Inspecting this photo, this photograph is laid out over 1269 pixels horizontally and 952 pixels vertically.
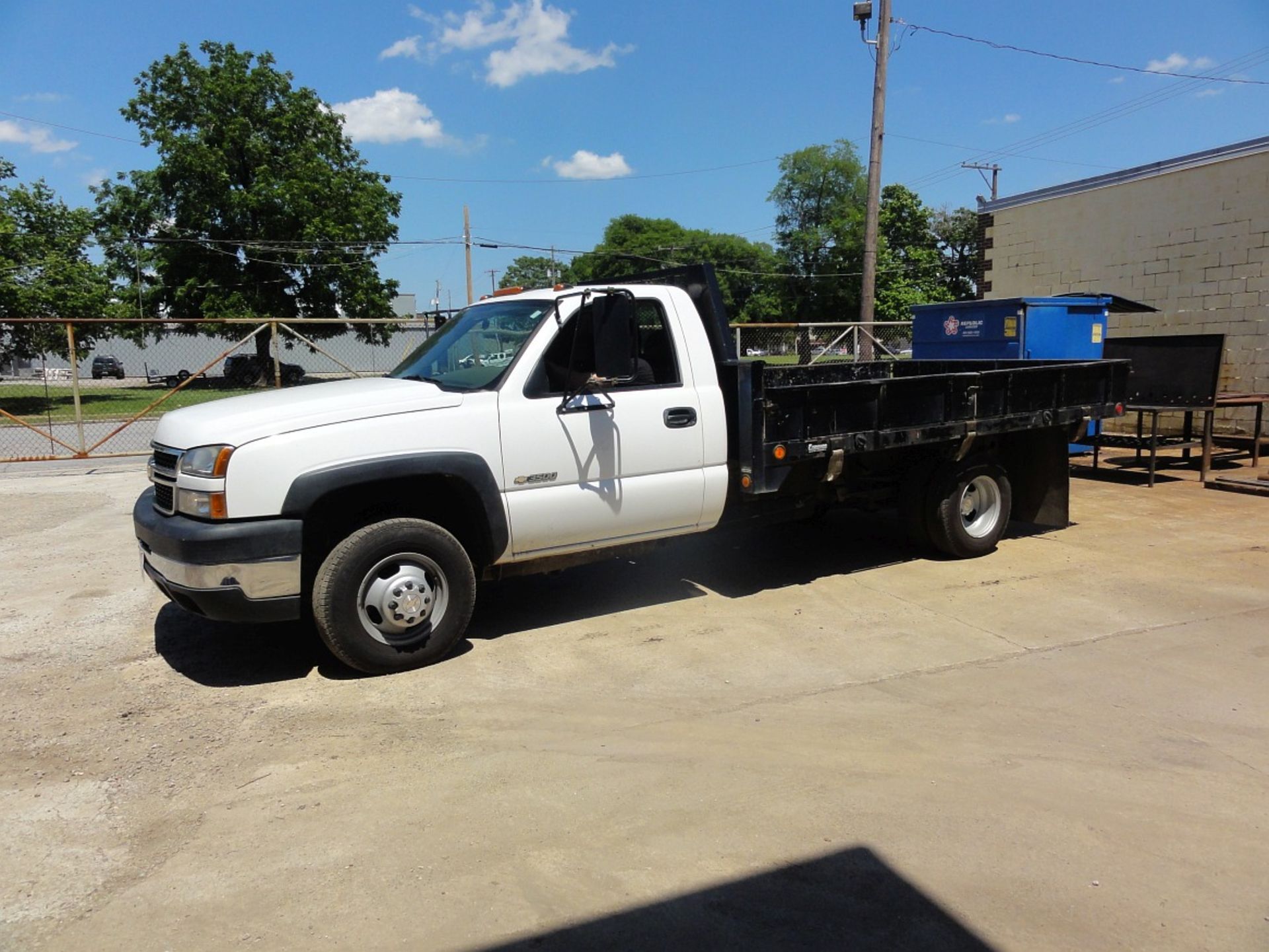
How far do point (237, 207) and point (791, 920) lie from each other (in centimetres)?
4490

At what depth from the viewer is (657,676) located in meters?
5.04

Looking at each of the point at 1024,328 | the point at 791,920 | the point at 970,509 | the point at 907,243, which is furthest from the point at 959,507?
the point at 907,243

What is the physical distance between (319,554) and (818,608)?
3301 millimetres

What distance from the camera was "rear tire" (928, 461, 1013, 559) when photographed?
7.23 metres

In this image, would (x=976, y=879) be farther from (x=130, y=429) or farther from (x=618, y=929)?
(x=130, y=429)

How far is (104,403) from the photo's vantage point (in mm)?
22422

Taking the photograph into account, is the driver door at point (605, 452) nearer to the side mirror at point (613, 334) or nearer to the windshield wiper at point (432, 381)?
the side mirror at point (613, 334)

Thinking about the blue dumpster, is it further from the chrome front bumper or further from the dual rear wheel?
the chrome front bumper

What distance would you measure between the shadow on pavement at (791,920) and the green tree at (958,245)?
70.8 metres

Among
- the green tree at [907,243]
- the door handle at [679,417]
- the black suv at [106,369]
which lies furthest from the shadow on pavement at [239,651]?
the green tree at [907,243]

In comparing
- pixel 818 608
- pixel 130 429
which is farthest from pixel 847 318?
pixel 818 608

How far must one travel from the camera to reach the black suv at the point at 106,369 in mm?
51781

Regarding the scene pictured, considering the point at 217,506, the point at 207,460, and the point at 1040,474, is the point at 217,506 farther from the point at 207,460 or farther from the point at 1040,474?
the point at 1040,474

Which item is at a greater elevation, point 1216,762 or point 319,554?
point 319,554
